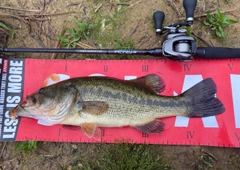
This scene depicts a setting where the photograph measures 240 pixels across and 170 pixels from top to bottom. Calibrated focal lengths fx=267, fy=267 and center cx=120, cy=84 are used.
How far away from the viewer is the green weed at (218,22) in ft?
12.5

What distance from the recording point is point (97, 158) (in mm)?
3631

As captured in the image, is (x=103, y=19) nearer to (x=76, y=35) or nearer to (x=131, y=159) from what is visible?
(x=76, y=35)

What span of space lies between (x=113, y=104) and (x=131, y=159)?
2.42 feet

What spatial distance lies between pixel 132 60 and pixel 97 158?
1.45 meters

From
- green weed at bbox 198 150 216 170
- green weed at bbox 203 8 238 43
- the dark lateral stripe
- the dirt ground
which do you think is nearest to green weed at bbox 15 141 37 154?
the dark lateral stripe

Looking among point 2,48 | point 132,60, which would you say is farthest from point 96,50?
point 2,48

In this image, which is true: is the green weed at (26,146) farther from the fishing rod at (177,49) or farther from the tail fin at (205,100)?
the tail fin at (205,100)

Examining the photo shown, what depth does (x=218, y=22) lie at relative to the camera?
383cm

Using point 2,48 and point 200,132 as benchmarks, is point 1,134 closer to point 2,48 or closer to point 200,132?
point 2,48

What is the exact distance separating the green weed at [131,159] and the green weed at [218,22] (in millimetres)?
1903

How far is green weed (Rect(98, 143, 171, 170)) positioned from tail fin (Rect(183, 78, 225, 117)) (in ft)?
2.54

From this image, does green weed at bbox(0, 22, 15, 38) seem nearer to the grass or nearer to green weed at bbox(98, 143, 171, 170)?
the grass

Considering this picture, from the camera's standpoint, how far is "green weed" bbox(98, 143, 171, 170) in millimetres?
3361

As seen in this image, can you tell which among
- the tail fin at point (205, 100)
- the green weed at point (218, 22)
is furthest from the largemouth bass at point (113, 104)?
the green weed at point (218, 22)
